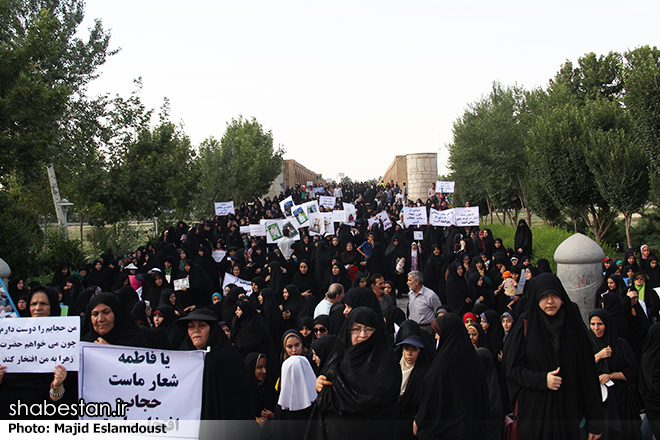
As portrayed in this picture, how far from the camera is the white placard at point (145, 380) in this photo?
144 inches

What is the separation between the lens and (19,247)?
14336 mm

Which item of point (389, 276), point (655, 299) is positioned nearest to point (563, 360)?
point (655, 299)

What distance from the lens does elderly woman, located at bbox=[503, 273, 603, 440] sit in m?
3.58

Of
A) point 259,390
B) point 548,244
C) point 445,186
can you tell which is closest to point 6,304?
point 259,390

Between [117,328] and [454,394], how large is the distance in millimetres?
2248

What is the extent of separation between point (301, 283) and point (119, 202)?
10.0 m

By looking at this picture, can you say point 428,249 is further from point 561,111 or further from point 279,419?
point 279,419

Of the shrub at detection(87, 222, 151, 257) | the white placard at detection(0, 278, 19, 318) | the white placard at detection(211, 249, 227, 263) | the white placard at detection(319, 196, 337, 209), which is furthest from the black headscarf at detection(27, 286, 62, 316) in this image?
the white placard at detection(319, 196, 337, 209)

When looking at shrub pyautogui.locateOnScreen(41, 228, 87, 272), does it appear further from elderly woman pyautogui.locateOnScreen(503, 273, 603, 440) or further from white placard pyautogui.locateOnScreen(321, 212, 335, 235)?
elderly woman pyautogui.locateOnScreen(503, 273, 603, 440)

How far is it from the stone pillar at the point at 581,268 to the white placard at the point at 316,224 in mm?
7549

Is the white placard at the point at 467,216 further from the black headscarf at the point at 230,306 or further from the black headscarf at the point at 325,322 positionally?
the black headscarf at the point at 325,322

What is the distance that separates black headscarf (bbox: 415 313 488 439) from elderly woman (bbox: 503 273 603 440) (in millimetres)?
303

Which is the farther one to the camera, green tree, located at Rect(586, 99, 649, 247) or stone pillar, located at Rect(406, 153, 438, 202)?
stone pillar, located at Rect(406, 153, 438, 202)

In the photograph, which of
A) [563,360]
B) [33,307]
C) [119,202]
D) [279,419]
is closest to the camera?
[563,360]
